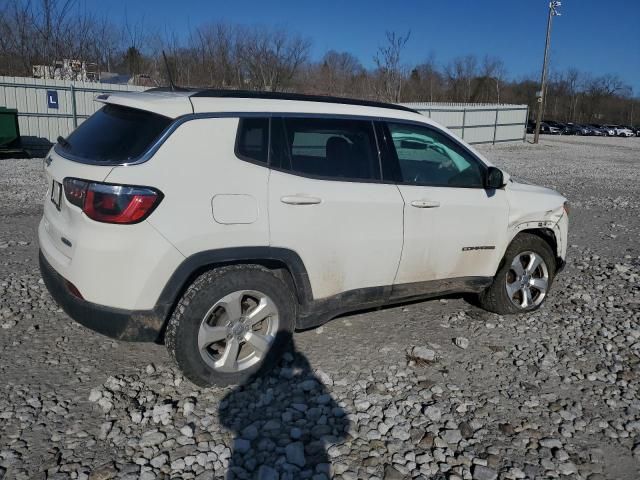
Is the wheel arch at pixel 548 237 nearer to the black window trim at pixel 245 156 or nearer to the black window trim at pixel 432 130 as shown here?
the black window trim at pixel 432 130

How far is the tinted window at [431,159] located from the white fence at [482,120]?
2158 centimetres

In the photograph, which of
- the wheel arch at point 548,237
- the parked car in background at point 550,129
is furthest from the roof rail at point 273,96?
the parked car in background at point 550,129

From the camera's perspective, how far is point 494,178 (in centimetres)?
421

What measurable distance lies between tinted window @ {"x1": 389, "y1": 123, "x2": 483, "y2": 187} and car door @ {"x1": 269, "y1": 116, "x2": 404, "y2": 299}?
26cm

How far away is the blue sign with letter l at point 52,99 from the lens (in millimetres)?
17984

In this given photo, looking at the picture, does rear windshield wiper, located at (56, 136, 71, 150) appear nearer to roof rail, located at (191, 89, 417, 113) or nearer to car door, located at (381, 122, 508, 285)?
roof rail, located at (191, 89, 417, 113)

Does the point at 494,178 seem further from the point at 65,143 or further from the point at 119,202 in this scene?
the point at 65,143

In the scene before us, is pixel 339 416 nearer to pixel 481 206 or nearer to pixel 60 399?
pixel 60 399

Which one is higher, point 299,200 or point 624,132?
point 624,132

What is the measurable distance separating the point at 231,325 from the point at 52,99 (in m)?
17.7

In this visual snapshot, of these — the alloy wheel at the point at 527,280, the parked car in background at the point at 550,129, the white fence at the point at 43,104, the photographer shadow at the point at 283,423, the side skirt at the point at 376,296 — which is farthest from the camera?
the parked car in background at the point at 550,129

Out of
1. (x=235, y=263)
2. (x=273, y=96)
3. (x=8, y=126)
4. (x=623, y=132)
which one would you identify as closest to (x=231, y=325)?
(x=235, y=263)

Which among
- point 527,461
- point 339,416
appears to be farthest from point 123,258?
point 527,461

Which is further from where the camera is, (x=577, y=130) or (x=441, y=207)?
(x=577, y=130)
